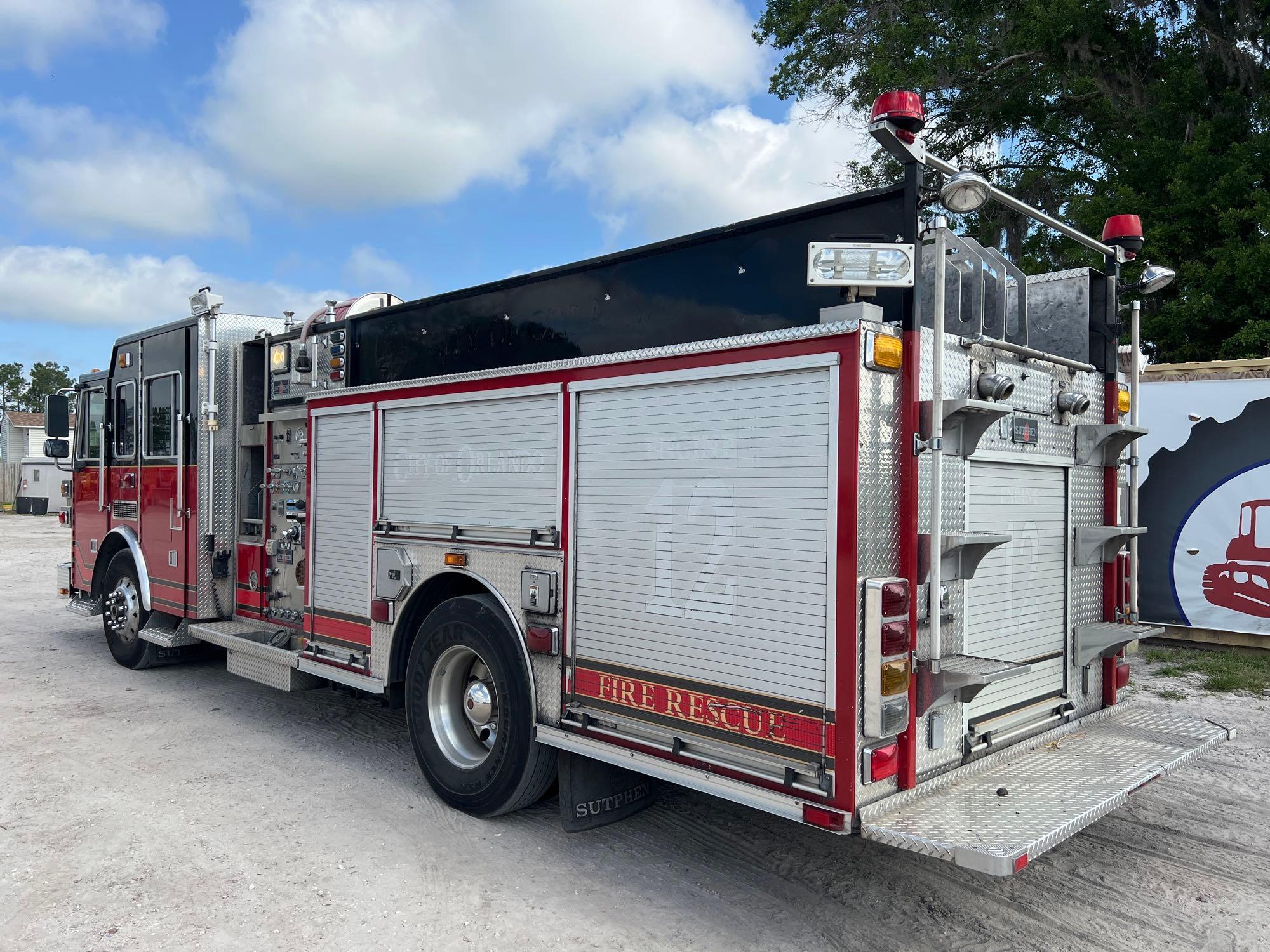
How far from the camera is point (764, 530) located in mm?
3486

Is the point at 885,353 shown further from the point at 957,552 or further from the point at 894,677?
the point at 894,677

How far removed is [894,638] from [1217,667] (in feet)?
22.2

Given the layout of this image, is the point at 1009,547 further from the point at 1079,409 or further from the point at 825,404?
the point at 825,404

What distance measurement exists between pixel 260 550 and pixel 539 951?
437cm

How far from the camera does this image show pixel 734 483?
359 cm

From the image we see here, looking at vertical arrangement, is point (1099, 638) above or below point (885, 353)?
below

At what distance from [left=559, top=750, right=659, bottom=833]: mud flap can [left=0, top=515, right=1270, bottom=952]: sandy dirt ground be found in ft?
0.57

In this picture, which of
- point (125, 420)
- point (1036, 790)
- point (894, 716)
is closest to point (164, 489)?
point (125, 420)

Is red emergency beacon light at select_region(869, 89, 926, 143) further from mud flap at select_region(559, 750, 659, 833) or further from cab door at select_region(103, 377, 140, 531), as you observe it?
cab door at select_region(103, 377, 140, 531)

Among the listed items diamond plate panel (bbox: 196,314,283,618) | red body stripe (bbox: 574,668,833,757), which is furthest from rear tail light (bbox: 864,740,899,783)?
diamond plate panel (bbox: 196,314,283,618)

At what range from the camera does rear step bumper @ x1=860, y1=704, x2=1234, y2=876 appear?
310cm

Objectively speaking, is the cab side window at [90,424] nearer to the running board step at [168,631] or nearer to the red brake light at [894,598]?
the running board step at [168,631]

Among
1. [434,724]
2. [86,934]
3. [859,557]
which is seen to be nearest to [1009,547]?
[859,557]

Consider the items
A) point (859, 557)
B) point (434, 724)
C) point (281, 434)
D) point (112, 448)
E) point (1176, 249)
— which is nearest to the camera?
point (859, 557)
